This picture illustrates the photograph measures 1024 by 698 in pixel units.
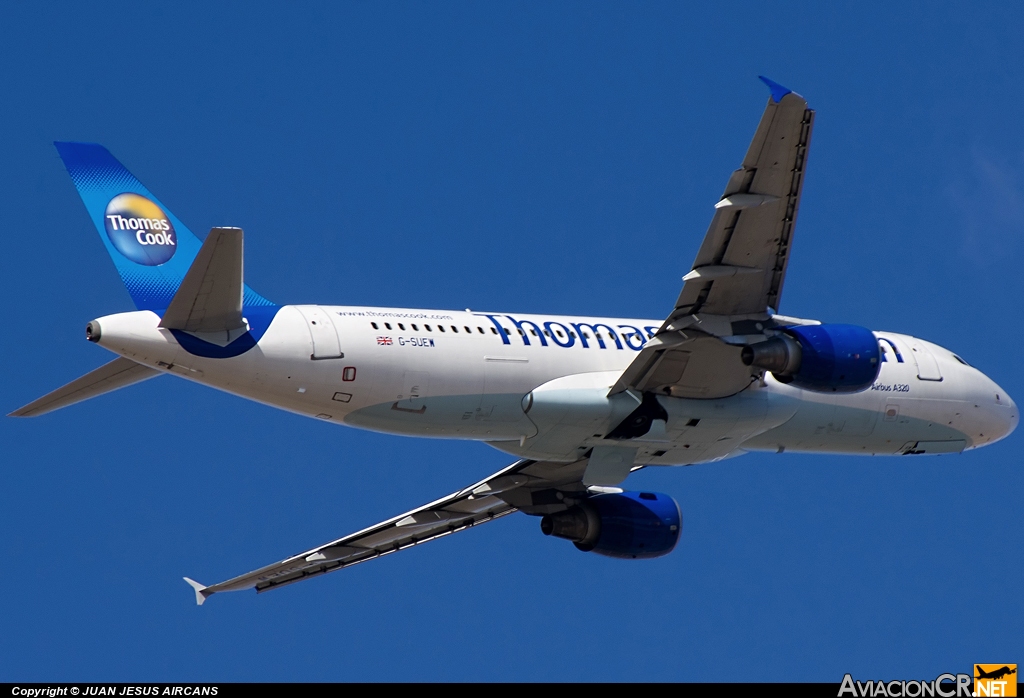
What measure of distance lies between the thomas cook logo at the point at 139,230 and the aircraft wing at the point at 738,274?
28.2ft

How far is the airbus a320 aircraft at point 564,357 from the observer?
24094 millimetres

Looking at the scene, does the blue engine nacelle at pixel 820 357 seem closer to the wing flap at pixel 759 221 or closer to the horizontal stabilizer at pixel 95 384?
the wing flap at pixel 759 221

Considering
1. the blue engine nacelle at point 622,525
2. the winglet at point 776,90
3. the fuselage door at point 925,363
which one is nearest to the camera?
the winglet at point 776,90

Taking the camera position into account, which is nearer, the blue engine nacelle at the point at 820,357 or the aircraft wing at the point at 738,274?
the aircraft wing at the point at 738,274

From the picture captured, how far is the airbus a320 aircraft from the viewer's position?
79.0 ft

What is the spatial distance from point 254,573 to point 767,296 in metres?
14.0

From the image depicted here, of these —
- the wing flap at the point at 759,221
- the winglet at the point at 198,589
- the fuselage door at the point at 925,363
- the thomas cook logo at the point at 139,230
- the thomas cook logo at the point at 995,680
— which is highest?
the fuselage door at the point at 925,363

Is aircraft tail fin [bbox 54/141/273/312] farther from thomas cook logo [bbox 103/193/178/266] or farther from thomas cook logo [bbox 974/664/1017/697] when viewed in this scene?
thomas cook logo [bbox 974/664/1017/697]

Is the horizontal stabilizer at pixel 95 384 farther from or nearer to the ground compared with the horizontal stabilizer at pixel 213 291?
nearer to the ground

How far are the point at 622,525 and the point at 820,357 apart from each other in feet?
27.0

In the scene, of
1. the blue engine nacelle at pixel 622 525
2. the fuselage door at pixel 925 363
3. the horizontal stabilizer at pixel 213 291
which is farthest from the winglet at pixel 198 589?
the fuselage door at pixel 925 363

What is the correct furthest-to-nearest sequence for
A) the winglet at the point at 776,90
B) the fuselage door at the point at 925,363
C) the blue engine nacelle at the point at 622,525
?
1. the blue engine nacelle at the point at 622,525
2. the fuselage door at the point at 925,363
3. the winglet at the point at 776,90

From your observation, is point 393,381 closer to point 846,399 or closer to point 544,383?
point 544,383

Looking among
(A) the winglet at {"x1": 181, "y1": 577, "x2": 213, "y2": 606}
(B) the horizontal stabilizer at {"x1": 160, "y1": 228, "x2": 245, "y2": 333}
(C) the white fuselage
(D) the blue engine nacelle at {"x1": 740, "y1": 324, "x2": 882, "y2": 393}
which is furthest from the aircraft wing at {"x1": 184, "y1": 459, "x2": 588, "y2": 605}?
(B) the horizontal stabilizer at {"x1": 160, "y1": 228, "x2": 245, "y2": 333}
